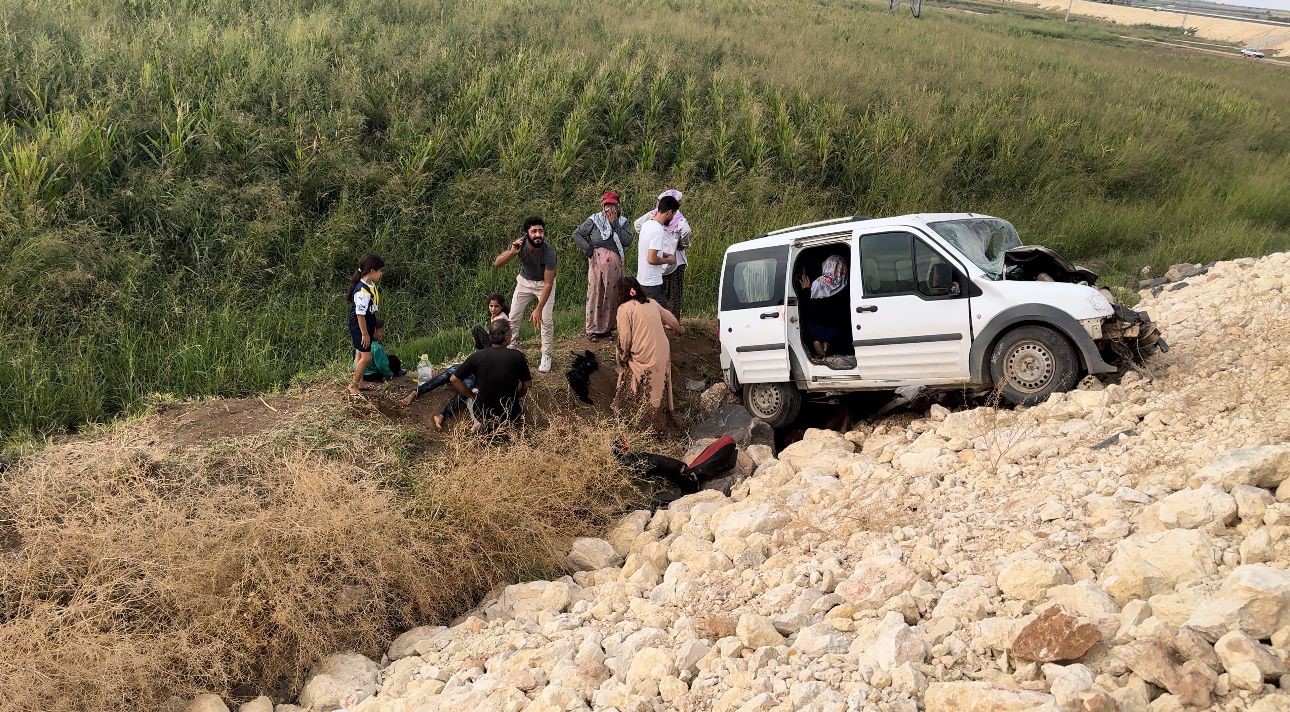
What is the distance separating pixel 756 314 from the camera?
9.52 metres

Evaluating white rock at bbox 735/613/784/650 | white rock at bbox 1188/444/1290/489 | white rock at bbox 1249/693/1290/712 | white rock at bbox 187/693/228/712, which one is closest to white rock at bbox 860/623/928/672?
white rock at bbox 735/613/784/650

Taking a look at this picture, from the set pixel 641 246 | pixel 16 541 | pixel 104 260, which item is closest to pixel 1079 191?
pixel 641 246

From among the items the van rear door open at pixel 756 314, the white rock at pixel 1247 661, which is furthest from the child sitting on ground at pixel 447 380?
the white rock at pixel 1247 661

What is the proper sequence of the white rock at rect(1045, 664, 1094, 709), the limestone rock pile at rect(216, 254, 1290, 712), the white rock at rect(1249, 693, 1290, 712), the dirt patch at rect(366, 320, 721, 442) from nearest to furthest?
the white rock at rect(1249, 693, 1290, 712) < the white rock at rect(1045, 664, 1094, 709) < the limestone rock pile at rect(216, 254, 1290, 712) < the dirt patch at rect(366, 320, 721, 442)

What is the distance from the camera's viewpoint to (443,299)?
13.3 m

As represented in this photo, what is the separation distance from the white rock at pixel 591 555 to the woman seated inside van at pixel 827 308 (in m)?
3.17

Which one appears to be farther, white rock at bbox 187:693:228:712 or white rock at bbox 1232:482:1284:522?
white rock at bbox 187:693:228:712

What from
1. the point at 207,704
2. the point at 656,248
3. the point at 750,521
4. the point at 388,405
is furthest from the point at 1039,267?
the point at 207,704

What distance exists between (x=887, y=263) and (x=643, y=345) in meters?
2.28

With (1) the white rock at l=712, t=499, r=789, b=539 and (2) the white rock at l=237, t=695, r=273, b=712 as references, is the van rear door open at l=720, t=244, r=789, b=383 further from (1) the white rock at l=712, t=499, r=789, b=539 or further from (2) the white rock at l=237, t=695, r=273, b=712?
(2) the white rock at l=237, t=695, r=273, b=712

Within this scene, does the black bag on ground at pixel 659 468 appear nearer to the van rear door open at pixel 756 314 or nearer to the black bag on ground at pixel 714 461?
the black bag on ground at pixel 714 461

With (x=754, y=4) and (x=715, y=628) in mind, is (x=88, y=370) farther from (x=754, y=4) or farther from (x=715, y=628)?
(x=754, y=4)

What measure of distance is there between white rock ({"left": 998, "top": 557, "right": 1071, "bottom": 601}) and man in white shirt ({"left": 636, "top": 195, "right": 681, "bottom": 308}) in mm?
5921

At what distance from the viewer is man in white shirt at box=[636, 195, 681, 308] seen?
10.3 meters
